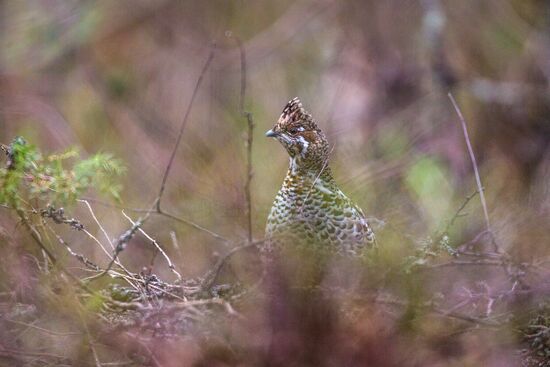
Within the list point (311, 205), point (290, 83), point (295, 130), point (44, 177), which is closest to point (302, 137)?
point (295, 130)

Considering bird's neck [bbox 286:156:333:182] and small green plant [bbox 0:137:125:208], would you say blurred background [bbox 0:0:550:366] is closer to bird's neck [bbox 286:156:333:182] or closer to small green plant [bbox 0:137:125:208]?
bird's neck [bbox 286:156:333:182]

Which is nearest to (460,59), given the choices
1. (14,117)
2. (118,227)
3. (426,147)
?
(426,147)

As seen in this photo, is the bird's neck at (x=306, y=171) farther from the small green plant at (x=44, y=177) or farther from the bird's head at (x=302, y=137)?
the small green plant at (x=44, y=177)

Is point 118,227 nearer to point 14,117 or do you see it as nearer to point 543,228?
point 543,228

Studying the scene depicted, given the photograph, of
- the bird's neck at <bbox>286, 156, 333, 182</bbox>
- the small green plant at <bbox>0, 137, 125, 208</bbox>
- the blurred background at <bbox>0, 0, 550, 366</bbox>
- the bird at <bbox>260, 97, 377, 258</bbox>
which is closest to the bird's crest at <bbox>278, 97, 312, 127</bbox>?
the bird at <bbox>260, 97, 377, 258</bbox>

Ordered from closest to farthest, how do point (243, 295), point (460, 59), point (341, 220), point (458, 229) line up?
point (243, 295) → point (458, 229) → point (341, 220) → point (460, 59)

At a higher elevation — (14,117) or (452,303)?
(14,117)

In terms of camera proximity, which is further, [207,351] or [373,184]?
[373,184]
